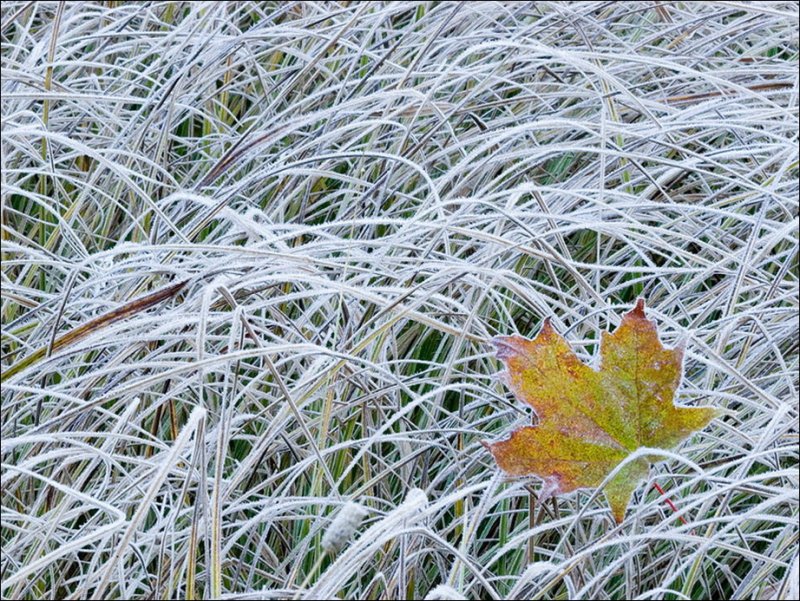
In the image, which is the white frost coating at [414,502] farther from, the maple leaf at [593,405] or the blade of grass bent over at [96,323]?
the blade of grass bent over at [96,323]

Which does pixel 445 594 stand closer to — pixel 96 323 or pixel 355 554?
pixel 355 554

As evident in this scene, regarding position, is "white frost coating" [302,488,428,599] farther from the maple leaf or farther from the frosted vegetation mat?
the maple leaf

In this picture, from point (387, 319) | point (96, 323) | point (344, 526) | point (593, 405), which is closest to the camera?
point (344, 526)

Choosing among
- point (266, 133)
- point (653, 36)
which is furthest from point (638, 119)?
point (266, 133)

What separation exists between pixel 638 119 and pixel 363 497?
0.83m

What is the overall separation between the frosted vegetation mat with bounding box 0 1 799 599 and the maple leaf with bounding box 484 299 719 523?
0.04 meters

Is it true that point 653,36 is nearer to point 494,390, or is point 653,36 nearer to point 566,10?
point 566,10

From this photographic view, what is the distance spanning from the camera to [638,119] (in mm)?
1633

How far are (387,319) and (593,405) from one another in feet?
1.08

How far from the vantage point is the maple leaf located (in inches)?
39.1

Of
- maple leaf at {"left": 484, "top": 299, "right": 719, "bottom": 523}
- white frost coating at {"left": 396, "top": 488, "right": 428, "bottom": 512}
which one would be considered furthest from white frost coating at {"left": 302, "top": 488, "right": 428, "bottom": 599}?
maple leaf at {"left": 484, "top": 299, "right": 719, "bottom": 523}

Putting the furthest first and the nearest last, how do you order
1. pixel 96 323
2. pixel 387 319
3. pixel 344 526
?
pixel 387 319, pixel 96 323, pixel 344 526

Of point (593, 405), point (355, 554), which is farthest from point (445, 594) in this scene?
point (593, 405)

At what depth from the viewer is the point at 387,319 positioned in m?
1.27
